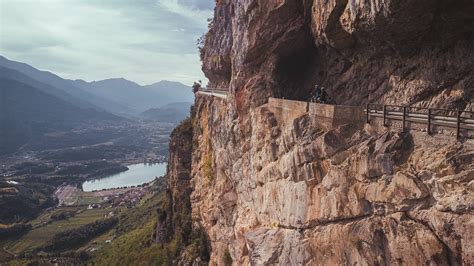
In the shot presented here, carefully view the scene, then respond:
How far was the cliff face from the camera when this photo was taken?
14414 mm

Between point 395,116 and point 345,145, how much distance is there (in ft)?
9.80

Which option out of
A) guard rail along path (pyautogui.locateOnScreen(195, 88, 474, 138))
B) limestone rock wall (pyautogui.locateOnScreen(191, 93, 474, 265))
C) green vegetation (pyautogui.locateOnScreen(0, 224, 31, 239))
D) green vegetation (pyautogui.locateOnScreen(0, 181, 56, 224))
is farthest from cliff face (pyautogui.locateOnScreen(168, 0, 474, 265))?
green vegetation (pyautogui.locateOnScreen(0, 181, 56, 224))

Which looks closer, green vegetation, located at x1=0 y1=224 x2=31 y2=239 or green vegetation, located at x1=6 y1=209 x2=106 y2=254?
green vegetation, located at x1=6 y1=209 x2=106 y2=254

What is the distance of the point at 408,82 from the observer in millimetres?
23047

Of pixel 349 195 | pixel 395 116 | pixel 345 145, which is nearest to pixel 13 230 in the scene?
pixel 345 145

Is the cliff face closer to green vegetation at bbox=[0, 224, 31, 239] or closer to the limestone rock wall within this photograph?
the limestone rock wall

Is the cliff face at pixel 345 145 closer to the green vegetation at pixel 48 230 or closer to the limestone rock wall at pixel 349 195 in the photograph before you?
the limestone rock wall at pixel 349 195

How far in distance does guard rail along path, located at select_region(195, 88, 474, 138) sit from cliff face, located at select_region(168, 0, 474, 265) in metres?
0.41

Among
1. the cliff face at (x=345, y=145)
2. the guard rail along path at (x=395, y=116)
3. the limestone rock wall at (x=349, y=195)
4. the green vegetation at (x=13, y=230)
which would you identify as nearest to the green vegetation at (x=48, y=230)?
the green vegetation at (x=13, y=230)

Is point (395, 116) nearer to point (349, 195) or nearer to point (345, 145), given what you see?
point (345, 145)

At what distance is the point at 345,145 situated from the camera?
19797 mm

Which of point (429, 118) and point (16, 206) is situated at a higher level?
point (429, 118)

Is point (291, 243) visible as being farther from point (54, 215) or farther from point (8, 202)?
point (8, 202)

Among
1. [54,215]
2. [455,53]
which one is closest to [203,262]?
[455,53]
